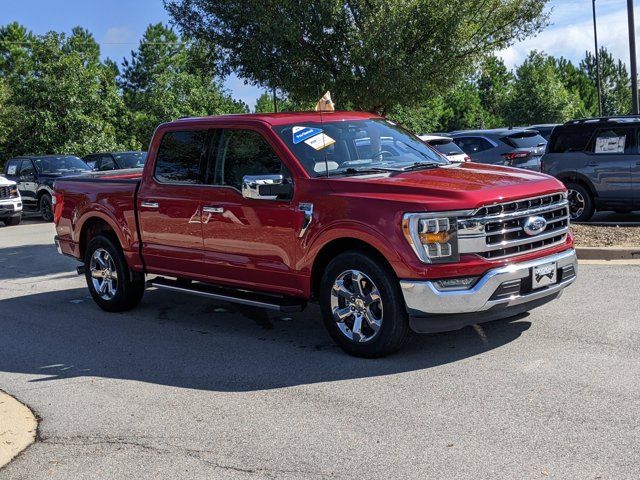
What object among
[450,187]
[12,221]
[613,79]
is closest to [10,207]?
[12,221]

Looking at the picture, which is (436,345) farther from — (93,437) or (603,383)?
(93,437)

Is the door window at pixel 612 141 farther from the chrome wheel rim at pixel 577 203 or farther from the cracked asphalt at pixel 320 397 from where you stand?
the cracked asphalt at pixel 320 397

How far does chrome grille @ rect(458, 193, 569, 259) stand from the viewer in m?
5.97

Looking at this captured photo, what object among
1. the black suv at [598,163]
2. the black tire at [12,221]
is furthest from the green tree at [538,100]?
the black suv at [598,163]

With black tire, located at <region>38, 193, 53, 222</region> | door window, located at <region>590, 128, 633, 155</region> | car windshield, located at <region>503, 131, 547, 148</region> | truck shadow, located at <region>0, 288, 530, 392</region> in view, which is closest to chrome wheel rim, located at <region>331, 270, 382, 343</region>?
truck shadow, located at <region>0, 288, 530, 392</region>

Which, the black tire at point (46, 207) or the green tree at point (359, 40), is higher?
the green tree at point (359, 40)

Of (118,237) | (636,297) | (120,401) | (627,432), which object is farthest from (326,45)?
(627,432)

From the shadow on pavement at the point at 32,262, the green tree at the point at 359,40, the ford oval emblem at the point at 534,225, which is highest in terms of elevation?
the green tree at the point at 359,40

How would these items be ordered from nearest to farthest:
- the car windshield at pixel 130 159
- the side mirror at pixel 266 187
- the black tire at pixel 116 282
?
the side mirror at pixel 266 187, the black tire at pixel 116 282, the car windshield at pixel 130 159

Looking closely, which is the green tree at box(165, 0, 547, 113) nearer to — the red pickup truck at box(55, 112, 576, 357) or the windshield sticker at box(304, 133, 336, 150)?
the red pickup truck at box(55, 112, 576, 357)

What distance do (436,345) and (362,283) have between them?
35.9 inches

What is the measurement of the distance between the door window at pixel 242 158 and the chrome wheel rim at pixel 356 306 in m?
1.12

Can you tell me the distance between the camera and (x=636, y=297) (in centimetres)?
799

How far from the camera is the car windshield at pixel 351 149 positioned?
6941 millimetres
